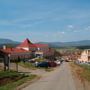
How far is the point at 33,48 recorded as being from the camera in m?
122

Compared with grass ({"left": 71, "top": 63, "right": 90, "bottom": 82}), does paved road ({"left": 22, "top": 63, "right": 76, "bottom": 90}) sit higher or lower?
higher

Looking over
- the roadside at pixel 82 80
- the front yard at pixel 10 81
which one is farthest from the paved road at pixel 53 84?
the front yard at pixel 10 81

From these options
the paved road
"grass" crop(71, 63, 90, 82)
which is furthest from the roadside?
the paved road

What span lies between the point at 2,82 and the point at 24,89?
15.4 ft

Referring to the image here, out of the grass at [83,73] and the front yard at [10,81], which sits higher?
the front yard at [10,81]

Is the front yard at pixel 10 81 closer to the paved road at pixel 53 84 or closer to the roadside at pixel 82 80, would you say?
the paved road at pixel 53 84

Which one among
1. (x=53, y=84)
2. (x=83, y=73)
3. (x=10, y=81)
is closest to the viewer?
(x=53, y=84)

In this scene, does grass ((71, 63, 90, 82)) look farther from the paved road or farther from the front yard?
the front yard

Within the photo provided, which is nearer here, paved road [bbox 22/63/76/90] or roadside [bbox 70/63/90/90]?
paved road [bbox 22/63/76/90]

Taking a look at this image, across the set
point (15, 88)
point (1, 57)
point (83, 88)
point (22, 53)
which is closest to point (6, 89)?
point (15, 88)

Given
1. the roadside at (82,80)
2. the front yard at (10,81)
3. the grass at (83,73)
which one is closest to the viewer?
the front yard at (10,81)

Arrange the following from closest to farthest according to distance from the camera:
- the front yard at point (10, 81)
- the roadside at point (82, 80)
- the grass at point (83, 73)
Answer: the front yard at point (10, 81) → the roadside at point (82, 80) → the grass at point (83, 73)

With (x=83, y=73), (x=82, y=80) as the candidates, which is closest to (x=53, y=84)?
(x=82, y=80)

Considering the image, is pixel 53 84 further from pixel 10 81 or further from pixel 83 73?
pixel 83 73
